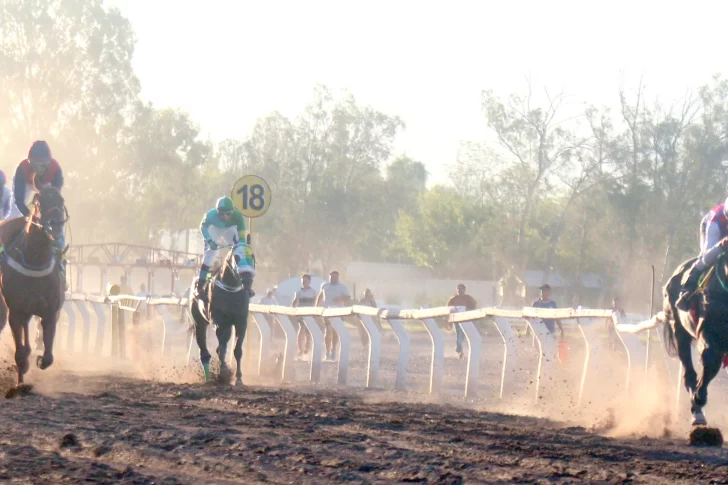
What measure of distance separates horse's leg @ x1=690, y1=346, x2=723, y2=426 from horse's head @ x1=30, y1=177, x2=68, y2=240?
5711 millimetres

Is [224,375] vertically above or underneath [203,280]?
underneath

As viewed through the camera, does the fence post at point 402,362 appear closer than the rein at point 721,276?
No

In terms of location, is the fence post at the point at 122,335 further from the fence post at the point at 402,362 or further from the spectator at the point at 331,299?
the fence post at the point at 402,362

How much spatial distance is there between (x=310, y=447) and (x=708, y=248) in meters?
3.67

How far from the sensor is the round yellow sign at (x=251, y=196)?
52.9ft

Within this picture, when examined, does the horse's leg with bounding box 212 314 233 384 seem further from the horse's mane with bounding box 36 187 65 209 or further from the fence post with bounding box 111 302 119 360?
the fence post with bounding box 111 302 119 360

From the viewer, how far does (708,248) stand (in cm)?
891

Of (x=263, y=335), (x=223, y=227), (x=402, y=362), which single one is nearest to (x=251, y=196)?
(x=263, y=335)

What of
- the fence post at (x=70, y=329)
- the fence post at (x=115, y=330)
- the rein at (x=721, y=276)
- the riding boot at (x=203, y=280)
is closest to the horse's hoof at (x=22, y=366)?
the riding boot at (x=203, y=280)

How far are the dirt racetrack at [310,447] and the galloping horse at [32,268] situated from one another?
3.53ft

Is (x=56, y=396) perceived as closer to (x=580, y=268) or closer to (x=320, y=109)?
(x=580, y=268)

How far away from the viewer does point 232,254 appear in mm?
13234

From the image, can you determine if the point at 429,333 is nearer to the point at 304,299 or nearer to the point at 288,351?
the point at 288,351

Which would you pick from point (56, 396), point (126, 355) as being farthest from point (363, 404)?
point (126, 355)
